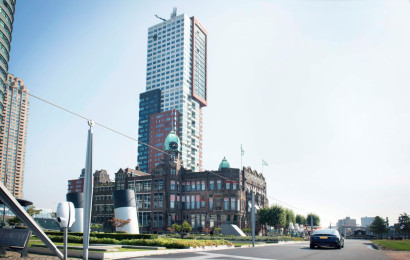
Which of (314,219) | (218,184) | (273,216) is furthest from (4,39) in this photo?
(314,219)

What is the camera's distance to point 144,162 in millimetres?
186625

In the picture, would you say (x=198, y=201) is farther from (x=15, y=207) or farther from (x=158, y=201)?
(x=15, y=207)

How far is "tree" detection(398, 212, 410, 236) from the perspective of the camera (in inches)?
3698

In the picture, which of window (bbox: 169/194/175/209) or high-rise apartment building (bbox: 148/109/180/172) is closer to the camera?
window (bbox: 169/194/175/209)

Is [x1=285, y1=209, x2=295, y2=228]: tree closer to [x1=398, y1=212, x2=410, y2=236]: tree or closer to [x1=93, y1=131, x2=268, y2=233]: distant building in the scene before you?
[x1=93, y1=131, x2=268, y2=233]: distant building

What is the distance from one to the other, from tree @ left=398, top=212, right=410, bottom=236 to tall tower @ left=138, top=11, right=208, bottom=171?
3761 inches

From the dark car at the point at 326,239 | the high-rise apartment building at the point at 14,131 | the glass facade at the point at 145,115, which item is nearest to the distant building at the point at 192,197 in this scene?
the dark car at the point at 326,239

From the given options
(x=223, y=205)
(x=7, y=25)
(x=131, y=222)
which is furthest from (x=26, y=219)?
(x=7, y=25)

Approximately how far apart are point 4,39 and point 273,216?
62.9 meters

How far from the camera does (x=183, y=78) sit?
181 meters

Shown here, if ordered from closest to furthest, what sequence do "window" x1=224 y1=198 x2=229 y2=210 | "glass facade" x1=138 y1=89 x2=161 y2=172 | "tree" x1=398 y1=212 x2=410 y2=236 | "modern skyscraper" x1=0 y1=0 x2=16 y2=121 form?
"modern skyscraper" x1=0 y1=0 x2=16 y2=121, "window" x1=224 y1=198 x2=229 y2=210, "tree" x1=398 y1=212 x2=410 y2=236, "glass facade" x1=138 y1=89 x2=161 y2=172

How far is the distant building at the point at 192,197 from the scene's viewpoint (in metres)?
75.3

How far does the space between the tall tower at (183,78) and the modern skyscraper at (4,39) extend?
10390 cm

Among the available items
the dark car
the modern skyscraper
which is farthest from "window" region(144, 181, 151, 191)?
the dark car
